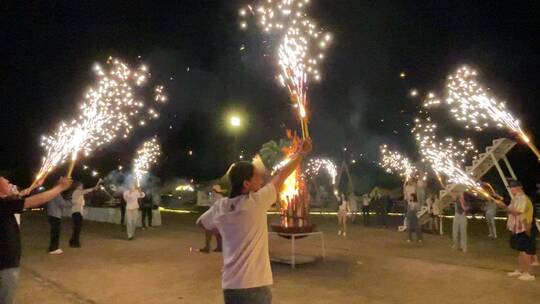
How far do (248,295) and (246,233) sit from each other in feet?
1.44

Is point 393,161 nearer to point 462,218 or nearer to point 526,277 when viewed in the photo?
point 462,218

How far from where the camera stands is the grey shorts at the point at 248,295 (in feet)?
12.0

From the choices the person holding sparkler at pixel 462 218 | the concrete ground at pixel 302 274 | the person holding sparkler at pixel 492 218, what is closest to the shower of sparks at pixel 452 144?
the person holding sparkler at pixel 492 218

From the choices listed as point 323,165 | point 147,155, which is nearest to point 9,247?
point 147,155

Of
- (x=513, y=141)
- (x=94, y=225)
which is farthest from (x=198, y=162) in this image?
(x=513, y=141)

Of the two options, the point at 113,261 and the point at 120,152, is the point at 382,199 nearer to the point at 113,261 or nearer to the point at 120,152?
the point at 113,261

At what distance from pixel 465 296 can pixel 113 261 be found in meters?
7.95

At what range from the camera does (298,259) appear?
11.8 m

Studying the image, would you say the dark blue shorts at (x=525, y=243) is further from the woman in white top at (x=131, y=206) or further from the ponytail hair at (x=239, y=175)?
the woman in white top at (x=131, y=206)

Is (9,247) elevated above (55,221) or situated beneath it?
elevated above

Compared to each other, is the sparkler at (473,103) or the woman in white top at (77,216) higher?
the sparkler at (473,103)

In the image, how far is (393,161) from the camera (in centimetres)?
4622

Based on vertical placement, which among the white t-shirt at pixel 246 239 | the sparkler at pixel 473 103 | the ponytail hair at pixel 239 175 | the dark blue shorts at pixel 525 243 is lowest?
the dark blue shorts at pixel 525 243

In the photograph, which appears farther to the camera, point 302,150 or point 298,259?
point 298,259
